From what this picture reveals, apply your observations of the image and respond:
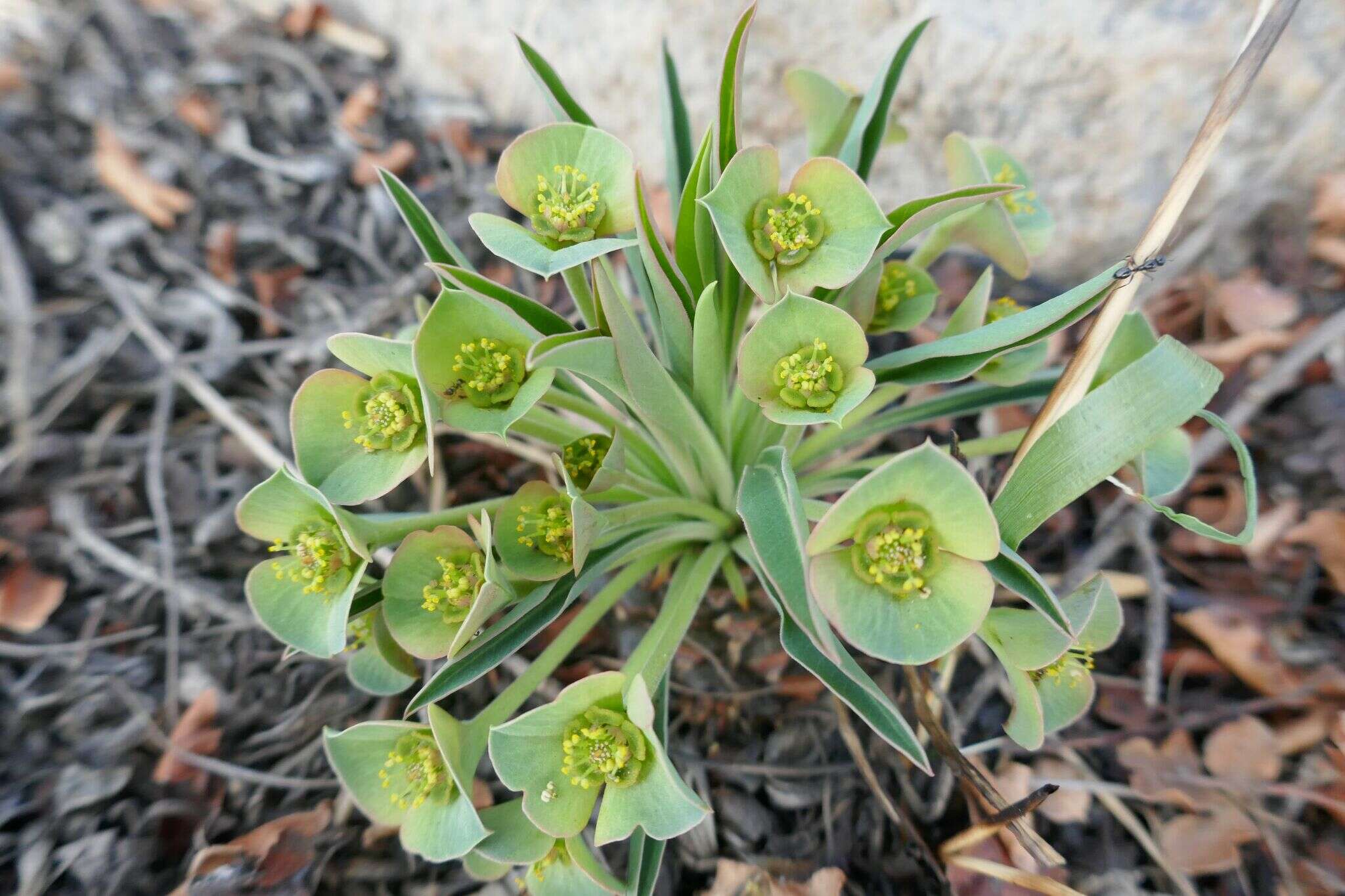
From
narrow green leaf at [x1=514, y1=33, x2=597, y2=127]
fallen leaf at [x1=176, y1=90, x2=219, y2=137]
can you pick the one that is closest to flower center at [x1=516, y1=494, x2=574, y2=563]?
narrow green leaf at [x1=514, y1=33, x2=597, y2=127]

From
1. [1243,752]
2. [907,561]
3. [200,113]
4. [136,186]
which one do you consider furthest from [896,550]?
[200,113]

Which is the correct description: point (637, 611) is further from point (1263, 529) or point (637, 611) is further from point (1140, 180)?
point (1140, 180)

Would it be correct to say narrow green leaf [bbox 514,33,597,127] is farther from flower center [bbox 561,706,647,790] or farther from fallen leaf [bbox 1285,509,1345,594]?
fallen leaf [bbox 1285,509,1345,594]

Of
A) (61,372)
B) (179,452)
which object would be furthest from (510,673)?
(61,372)

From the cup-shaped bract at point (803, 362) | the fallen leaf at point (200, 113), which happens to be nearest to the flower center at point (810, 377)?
the cup-shaped bract at point (803, 362)

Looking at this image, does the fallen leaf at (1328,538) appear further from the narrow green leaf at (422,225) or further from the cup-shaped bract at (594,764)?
the narrow green leaf at (422,225)

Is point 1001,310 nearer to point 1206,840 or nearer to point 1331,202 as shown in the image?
point 1206,840
